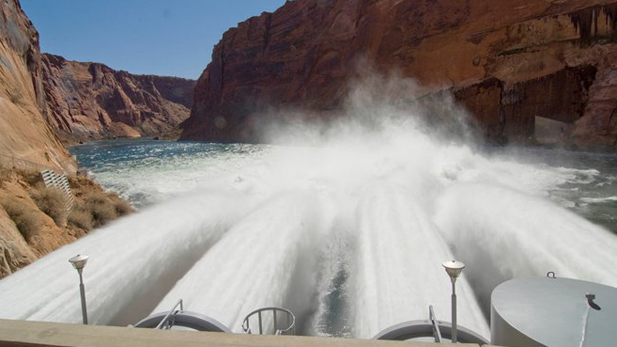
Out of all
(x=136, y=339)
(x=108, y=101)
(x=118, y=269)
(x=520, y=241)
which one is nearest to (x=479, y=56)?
(x=520, y=241)

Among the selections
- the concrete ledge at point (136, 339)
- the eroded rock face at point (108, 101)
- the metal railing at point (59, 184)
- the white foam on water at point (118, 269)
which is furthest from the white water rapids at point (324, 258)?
the eroded rock face at point (108, 101)

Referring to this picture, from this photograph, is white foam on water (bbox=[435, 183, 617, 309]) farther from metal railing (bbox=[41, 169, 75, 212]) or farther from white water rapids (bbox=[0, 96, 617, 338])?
metal railing (bbox=[41, 169, 75, 212])

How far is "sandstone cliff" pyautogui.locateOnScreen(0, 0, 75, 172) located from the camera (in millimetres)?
16109

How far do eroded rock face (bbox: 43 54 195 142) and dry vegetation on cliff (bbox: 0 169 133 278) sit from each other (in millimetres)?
94094

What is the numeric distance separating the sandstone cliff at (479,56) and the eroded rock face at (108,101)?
168 ft

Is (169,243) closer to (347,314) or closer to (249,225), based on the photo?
(249,225)

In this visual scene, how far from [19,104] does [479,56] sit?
3608 centimetres

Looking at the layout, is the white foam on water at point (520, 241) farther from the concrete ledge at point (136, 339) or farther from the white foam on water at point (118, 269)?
the white foam on water at point (118, 269)

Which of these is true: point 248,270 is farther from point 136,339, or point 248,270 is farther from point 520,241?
point 520,241

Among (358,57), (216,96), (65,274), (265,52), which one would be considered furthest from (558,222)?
(216,96)

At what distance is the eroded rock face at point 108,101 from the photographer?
4186 inches

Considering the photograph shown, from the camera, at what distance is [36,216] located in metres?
10.4

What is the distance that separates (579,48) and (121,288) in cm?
3559

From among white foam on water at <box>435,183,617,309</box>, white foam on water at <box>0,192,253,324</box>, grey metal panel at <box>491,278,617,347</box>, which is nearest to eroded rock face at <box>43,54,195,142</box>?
white foam on water at <box>0,192,253,324</box>
